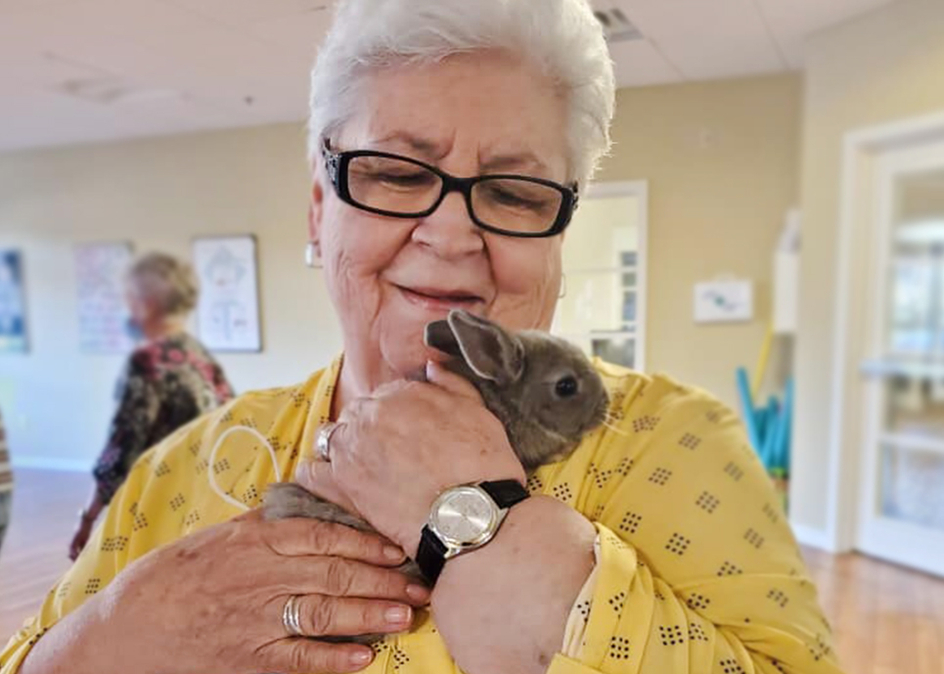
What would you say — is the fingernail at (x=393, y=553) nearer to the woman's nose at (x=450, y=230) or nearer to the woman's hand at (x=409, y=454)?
the woman's hand at (x=409, y=454)

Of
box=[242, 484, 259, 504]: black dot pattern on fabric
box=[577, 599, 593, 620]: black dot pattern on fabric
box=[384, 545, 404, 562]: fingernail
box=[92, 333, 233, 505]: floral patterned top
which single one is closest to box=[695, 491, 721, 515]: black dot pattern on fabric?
box=[577, 599, 593, 620]: black dot pattern on fabric

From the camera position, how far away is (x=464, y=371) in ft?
2.49

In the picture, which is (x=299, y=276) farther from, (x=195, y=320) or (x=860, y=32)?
(x=860, y=32)

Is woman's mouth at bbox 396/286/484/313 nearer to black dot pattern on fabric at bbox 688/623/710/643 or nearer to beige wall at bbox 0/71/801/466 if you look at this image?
beige wall at bbox 0/71/801/466

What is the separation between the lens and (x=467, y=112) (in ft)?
2.24

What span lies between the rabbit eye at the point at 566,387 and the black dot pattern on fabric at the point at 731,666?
1.11 feet

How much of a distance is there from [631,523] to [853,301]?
6.34 feet

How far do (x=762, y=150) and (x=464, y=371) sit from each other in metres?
1.06

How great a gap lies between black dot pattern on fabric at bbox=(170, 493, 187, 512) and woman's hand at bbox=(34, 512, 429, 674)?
0.19m

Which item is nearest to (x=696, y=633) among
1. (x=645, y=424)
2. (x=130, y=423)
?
(x=645, y=424)

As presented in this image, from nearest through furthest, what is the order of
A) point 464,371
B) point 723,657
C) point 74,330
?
point 723,657 < point 464,371 < point 74,330

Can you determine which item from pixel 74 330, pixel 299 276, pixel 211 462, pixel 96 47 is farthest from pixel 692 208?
pixel 74 330

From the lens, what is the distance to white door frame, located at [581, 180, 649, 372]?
2.94 feet

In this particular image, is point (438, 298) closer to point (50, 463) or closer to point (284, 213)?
point (284, 213)
